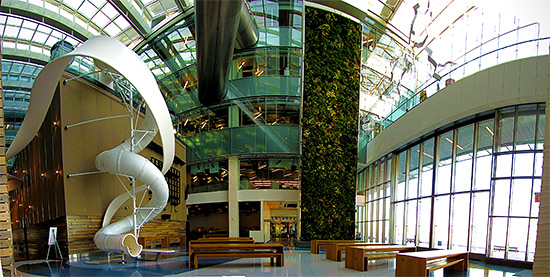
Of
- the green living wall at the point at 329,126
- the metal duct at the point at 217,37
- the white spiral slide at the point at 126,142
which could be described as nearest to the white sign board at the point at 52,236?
the white spiral slide at the point at 126,142

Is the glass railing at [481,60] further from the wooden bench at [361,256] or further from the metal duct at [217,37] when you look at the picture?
the metal duct at [217,37]

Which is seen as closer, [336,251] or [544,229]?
[544,229]

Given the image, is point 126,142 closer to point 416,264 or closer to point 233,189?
point 233,189

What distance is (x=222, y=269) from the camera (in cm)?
799

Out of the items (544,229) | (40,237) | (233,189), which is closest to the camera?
(544,229)

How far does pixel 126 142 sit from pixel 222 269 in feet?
17.2

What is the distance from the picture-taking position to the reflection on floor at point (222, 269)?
758 cm

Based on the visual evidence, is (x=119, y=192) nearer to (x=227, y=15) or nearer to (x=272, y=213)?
(x=227, y=15)

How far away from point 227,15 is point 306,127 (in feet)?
29.5

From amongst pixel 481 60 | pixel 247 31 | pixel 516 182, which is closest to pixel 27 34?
pixel 247 31

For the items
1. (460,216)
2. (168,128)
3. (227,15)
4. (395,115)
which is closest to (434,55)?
(395,115)

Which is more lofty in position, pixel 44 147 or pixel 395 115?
pixel 395 115

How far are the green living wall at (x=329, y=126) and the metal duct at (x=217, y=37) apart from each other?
3.61 m

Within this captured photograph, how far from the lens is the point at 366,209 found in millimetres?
22109
